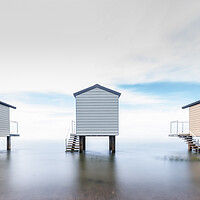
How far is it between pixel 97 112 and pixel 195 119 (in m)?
11.6

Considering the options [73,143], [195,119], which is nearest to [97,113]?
[73,143]

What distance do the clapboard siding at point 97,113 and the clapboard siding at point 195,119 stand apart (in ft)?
31.4

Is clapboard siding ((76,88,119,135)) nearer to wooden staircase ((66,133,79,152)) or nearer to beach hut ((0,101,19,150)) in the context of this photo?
wooden staircase ((66,133,79,152))

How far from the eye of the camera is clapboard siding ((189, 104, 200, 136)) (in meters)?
17.2

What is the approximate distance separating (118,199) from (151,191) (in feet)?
5.20

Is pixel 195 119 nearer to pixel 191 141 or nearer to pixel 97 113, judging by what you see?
pixel 191 141

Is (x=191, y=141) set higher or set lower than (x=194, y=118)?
lower

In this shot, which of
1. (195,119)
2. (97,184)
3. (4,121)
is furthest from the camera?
(4,121)


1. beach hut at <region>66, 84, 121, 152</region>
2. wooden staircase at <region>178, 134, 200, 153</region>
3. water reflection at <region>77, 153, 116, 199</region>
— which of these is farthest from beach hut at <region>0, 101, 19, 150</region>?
wooden staircase at <region>178, 134, 200, 153</region>

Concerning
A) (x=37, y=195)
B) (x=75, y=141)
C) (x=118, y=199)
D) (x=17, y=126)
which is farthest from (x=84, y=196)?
(x=17, y=126)

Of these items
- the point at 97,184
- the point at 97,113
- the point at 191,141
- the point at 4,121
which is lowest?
the point at 191,141

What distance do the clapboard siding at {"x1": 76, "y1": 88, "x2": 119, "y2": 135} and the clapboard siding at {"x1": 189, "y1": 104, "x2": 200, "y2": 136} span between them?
9579 mm

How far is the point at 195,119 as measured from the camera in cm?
1767

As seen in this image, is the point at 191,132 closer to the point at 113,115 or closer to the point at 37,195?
the point at 113,115
